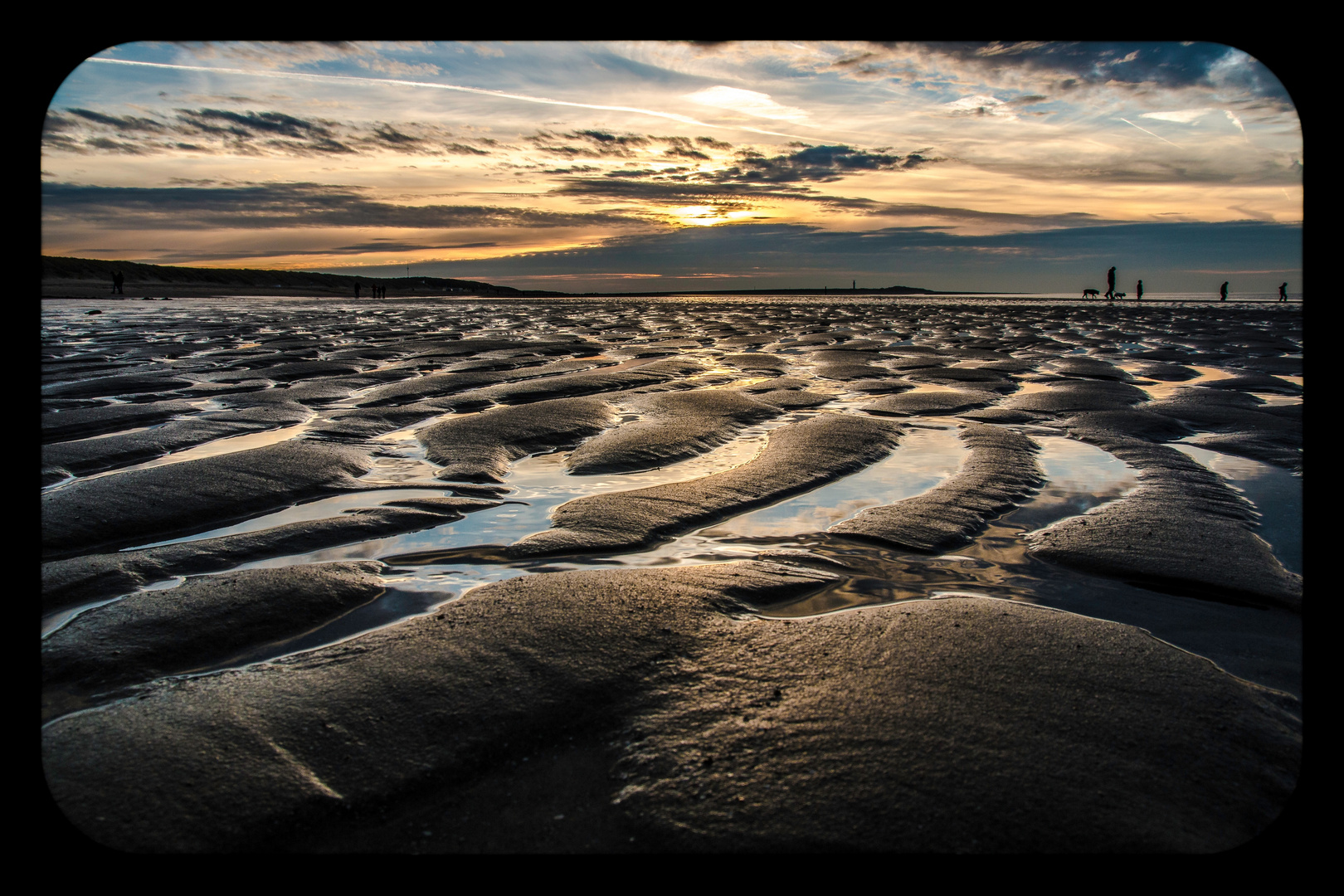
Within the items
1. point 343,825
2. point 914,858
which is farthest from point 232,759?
point 914,858

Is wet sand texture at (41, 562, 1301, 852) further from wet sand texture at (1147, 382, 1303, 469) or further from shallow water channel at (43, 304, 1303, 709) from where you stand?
wet sand texture at (1147, 382, 1303, 469)

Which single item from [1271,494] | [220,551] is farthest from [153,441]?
[1271,494]

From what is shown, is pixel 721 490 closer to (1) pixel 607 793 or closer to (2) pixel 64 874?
(1) pixel 607 793

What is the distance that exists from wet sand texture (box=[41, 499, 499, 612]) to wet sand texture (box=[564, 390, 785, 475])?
3.77ft

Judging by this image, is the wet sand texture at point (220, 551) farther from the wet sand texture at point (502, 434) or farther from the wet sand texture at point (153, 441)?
the wet sand texture at point (153, 441)

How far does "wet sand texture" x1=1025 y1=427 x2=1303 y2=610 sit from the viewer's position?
296cm

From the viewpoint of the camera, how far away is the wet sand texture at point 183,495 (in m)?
3.47

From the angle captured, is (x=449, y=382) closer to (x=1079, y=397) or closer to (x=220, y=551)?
(x=220, y=551)

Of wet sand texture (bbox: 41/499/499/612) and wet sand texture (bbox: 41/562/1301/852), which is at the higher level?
wet sand texture (bbox: 41/499/499/612)

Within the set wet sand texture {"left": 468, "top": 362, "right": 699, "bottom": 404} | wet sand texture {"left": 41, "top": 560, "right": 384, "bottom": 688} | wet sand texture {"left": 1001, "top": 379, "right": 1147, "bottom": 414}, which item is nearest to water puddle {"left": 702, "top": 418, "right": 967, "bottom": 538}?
wet sand texture {"left": 41, "top": 560, "right": 384, "bottom": 688}

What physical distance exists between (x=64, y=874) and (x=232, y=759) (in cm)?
49

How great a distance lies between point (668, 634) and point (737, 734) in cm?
60

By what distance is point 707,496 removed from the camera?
4086mm
